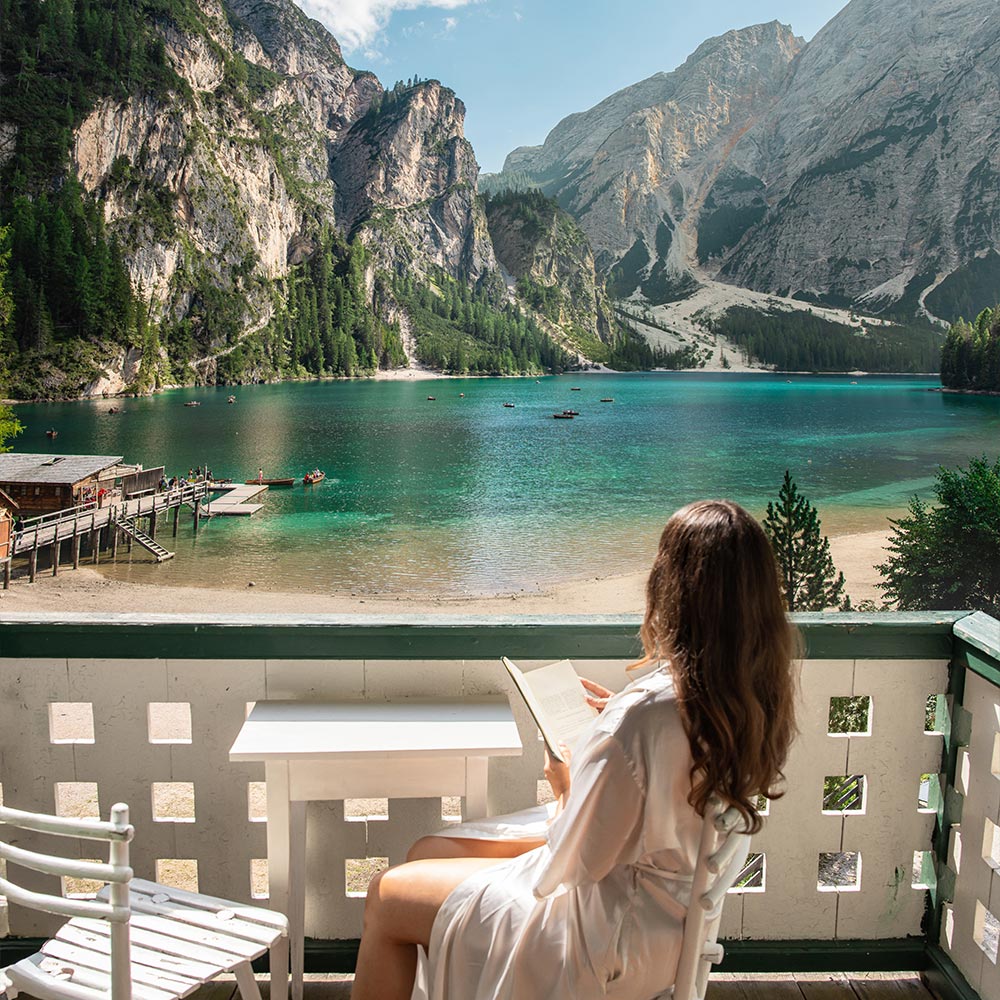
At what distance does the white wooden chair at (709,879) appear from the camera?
2.35ft

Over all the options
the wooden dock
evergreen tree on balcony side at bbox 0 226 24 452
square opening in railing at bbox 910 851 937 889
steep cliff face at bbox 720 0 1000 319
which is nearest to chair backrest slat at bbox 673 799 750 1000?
square opening in railing at bbox 910 851 937 889

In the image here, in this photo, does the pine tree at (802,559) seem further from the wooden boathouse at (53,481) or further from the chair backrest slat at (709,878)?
the chair backrest slat at (709,878)

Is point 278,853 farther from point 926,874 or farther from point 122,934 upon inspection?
point 926,874

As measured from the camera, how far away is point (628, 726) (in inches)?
27.7

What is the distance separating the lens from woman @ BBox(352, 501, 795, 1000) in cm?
70

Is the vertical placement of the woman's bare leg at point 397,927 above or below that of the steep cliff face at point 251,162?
below

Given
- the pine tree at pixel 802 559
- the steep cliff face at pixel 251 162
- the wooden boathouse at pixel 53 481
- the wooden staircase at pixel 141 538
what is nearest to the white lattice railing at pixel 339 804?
the pine tree at pixel 802 559

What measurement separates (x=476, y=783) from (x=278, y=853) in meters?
0.27

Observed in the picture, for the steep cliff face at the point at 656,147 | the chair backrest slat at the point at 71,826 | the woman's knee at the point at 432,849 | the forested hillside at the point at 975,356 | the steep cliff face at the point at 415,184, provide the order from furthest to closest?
the steep cliff face at the point at 656,147, the steep cliff face at the point at 415,184, the forested hillside at the point at 975,356, the woman's knee at the point at 432,849, the chair backrest slat at the point at 71,826

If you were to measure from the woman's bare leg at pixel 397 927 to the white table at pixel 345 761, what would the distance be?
7.6 inches

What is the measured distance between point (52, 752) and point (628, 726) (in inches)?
36.1

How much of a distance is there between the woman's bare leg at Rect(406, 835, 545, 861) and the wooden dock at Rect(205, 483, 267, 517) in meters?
16.7

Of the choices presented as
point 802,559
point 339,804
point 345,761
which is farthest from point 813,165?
point 345,761

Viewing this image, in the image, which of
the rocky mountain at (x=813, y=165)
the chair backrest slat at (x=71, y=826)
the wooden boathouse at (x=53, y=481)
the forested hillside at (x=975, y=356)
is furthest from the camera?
the rocky mountain at (x=813, y=165)
